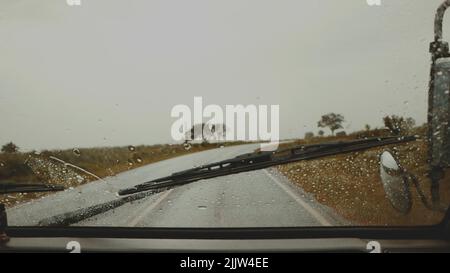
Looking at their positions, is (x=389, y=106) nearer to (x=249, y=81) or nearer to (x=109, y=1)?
(x=249, y=81)

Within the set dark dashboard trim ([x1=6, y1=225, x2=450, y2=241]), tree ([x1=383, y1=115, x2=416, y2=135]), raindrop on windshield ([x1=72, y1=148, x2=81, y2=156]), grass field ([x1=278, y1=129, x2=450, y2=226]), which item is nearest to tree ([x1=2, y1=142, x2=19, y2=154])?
raindrop on windshield ([x1=72, y1=148, x2=81, y2=156])

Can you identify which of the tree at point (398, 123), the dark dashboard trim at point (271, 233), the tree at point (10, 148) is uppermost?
the tree at point (398, 123)

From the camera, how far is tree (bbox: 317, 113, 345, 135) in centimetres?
396

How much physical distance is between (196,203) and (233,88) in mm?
971

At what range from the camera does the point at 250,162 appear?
175 inches

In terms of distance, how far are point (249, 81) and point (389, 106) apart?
36.5 inches

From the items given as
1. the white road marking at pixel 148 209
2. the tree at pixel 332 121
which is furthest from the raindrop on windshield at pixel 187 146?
the tree at pixel 332 121

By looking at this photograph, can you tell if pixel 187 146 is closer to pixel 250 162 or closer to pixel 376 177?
pixel 250 162

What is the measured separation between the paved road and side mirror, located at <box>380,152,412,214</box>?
41 centimetres

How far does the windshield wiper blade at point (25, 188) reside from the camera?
14.9 ft

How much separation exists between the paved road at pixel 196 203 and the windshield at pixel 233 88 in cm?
2

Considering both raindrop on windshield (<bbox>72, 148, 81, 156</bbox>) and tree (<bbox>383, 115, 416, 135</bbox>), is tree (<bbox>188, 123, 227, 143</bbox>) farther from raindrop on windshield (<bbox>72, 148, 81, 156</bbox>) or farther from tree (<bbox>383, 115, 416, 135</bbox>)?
tree (<bbox>383, 115, 416, 135</bbox>)

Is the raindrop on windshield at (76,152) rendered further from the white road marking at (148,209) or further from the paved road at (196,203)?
the white road marking at (148,209)

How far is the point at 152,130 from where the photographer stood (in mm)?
4062
